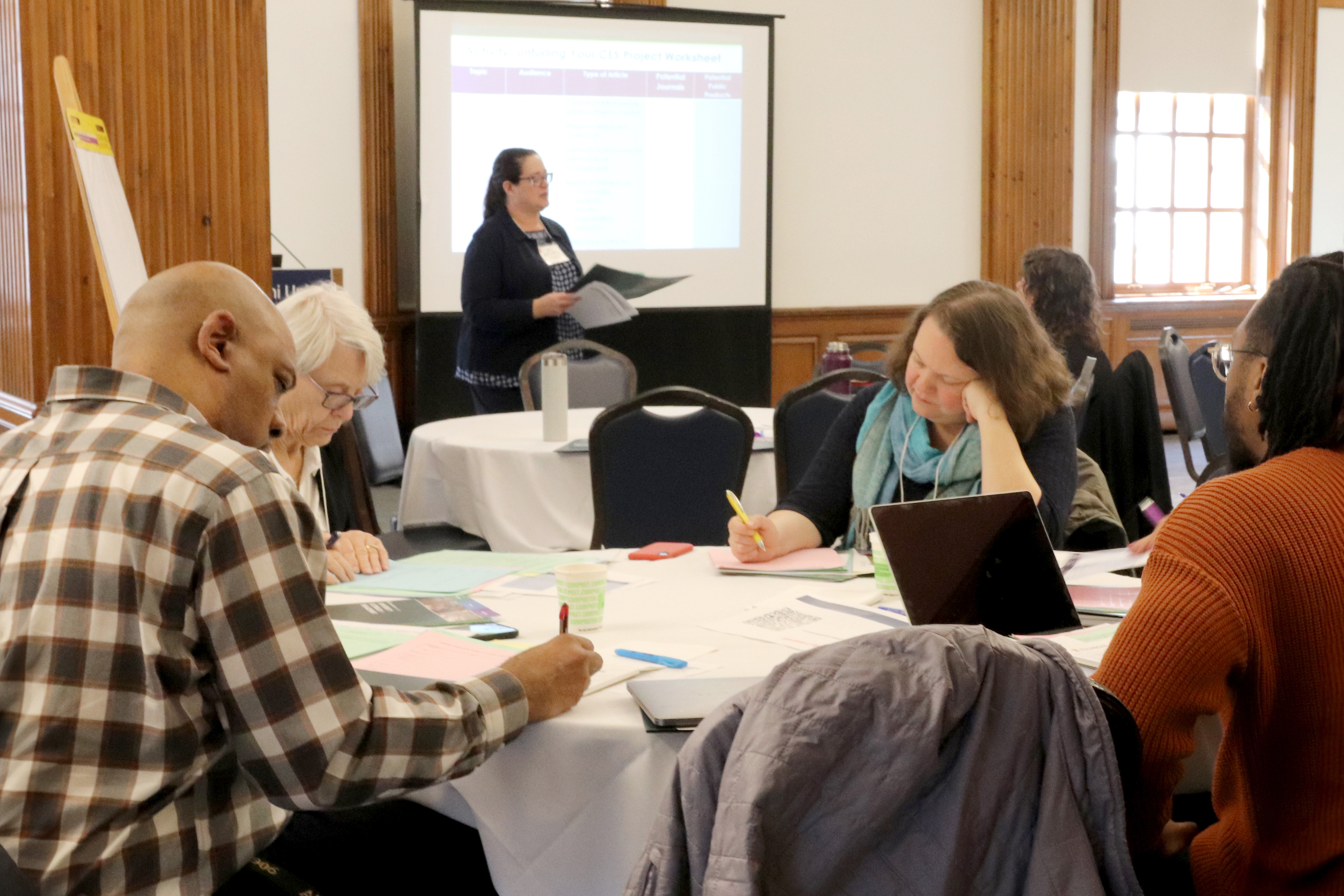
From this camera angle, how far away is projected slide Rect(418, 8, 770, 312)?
6.75 m

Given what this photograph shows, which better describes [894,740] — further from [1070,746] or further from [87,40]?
[87,40]

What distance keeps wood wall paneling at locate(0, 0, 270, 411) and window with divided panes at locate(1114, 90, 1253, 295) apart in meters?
7.11

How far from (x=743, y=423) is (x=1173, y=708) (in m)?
2.36

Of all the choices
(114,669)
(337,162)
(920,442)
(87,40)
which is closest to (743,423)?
(920,442)

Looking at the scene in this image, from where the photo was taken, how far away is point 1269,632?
4.17 ft

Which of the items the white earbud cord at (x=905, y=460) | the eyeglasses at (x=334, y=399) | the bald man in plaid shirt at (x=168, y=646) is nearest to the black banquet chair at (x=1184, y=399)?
the white earbud cord at (x=905, y=460)

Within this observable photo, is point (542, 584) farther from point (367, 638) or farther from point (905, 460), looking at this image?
point (905, 460)

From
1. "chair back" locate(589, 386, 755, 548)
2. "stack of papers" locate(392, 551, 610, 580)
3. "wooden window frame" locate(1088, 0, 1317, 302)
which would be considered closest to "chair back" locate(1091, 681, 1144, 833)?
"stack of papers" locate(392, 551, 610, 580)

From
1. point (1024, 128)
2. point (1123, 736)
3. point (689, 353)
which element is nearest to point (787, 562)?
point (1123, 736)

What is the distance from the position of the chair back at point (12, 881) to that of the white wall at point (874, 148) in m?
6.90

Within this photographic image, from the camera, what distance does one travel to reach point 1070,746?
1.08 metres

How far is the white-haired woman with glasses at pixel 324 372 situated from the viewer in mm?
2322

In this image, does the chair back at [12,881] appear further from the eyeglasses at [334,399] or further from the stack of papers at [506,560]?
the eyeglasses at [334,399]

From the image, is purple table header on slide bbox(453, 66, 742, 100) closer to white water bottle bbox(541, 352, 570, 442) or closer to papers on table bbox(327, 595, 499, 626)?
white water bottle bbox(541, 352, 570, 442)
